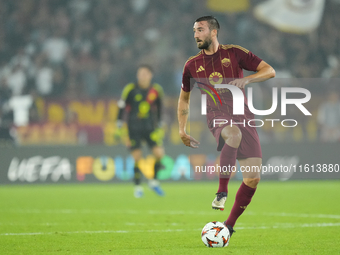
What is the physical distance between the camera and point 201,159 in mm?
12867

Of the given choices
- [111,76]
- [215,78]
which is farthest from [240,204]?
[111,76]

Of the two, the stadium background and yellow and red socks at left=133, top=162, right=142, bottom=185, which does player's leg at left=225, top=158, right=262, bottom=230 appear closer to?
yellow and red socks at left=133, top=162, right=142, bottom=185

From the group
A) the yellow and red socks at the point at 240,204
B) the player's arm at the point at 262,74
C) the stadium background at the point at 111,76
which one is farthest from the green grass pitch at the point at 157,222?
the stadium background at the point at 111,76

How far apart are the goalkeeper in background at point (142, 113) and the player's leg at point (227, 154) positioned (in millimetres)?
5685

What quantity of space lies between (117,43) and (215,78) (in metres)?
12.2

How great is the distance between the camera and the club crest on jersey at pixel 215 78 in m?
4.75

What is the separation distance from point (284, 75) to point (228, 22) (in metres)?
2.70

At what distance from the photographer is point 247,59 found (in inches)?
186

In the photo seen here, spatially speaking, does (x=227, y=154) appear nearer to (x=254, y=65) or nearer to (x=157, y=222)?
(x=254, y=65)

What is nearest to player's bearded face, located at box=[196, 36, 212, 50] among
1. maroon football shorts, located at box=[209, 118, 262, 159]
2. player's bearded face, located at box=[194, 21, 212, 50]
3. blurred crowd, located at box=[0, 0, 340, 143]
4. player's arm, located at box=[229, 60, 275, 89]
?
player's bearded face, located at box=[194, 21, 212, 50]

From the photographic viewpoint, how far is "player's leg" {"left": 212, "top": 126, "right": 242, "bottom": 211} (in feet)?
14.7

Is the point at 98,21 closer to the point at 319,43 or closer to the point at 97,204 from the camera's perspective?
the point at 319,43

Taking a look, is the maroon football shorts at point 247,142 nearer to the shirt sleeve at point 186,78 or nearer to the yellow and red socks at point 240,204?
the yellow and red socks at point 240,204

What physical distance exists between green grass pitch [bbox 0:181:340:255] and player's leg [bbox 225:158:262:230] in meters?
0.24
